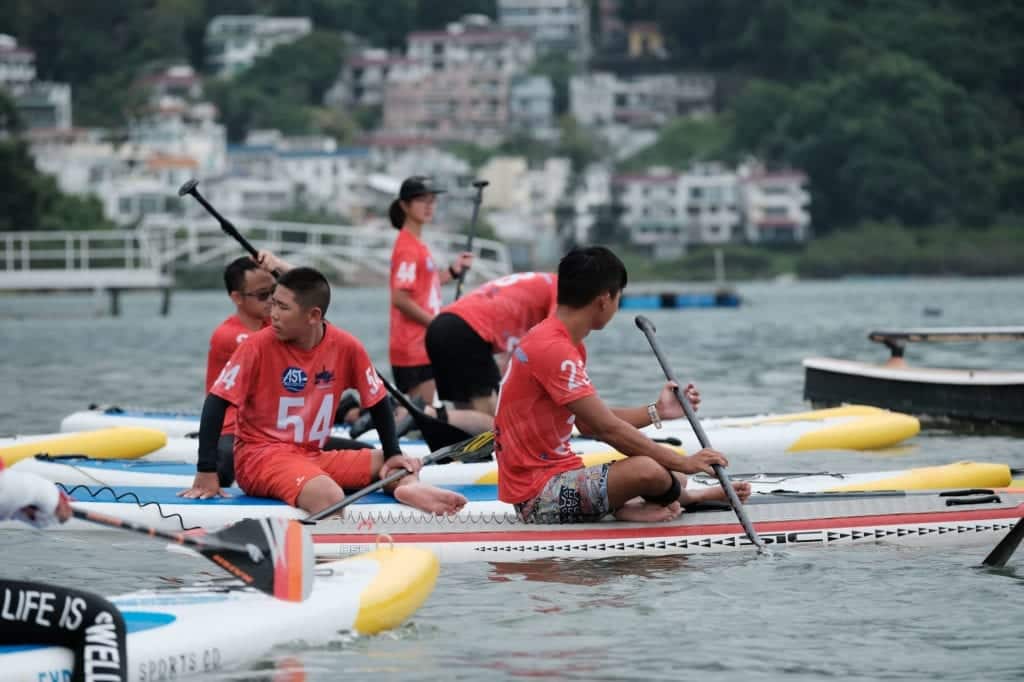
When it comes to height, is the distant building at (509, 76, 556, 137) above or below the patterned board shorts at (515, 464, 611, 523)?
below

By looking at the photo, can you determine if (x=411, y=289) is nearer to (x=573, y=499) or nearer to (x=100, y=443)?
(x=100, y=443)

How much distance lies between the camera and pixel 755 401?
22.9 meters

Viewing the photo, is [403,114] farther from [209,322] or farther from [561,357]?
[561,357]

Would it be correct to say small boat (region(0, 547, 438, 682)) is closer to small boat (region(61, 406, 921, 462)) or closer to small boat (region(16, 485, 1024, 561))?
small boat (region(16, 485, 1024, 561))

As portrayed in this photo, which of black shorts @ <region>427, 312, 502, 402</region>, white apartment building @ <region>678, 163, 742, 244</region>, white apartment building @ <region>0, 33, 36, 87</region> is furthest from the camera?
white apartment building @ <region>0, 33, 36, 87</region>

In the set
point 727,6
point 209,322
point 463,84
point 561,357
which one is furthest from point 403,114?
point 561,357

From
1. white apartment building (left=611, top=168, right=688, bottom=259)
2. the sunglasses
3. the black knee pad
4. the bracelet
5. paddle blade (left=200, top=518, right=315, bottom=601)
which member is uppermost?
the sunglasses

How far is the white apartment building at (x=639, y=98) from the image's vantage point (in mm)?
186500

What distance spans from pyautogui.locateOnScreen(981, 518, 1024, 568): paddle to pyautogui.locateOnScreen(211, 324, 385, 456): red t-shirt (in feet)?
10.9

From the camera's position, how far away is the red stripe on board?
964 cm

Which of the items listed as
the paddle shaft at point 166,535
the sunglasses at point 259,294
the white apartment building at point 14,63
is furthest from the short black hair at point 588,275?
the white apartment building at point 14,63

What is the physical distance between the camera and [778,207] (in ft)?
451

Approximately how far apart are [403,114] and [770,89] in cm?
5150

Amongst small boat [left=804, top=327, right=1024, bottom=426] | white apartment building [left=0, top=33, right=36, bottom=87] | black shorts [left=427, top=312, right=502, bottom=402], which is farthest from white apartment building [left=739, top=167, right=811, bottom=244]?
black shorts [left=427, top=312, right=502, bottom=402]
